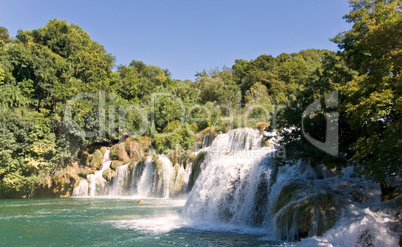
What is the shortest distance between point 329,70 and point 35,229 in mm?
12227

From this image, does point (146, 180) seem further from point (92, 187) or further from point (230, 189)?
point (230, 189)

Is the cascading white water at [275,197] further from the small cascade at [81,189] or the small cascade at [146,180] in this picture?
the small cascade at [81,189]

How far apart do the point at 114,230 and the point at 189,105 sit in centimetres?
2529

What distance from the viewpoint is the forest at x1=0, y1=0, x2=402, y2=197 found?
26.1ft

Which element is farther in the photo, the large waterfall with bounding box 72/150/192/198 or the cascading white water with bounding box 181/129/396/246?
the large waterfall with bounding box 72/150/192/198

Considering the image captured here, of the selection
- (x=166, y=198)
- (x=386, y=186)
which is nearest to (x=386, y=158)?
(x=386, y=186)

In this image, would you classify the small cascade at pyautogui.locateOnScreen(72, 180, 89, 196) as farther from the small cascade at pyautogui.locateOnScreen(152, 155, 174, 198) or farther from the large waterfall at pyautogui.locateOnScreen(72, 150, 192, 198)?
the small cascade at pyautogui.locateOnScreen(152, 155, 174, 198)

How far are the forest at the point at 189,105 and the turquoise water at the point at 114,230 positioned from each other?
3.60 metres

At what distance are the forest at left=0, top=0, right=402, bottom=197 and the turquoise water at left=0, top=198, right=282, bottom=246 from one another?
360cm

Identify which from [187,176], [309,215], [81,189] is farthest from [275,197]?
[81,189]

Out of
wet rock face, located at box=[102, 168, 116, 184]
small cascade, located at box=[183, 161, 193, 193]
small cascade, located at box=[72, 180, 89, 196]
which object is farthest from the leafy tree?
small cascade, located at box=[72, 180, 89, 196]

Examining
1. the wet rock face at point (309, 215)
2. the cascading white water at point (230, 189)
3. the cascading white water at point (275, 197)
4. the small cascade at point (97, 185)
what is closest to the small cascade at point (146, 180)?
the cascading white water at point (275, 197)

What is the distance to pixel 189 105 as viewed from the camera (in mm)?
36812

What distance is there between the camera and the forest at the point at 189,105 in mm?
7957
